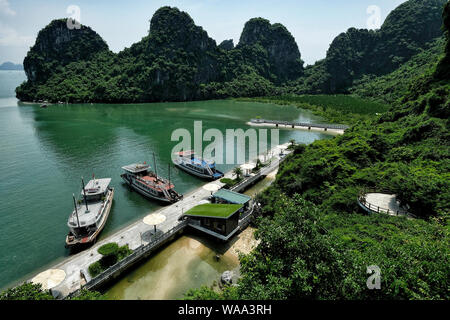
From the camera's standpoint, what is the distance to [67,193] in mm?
33531

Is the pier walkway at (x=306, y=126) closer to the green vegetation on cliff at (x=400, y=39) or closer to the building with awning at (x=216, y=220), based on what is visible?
the building with awning at (x=216, y=220)

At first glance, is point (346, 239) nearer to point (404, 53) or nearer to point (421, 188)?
point (421, 188)

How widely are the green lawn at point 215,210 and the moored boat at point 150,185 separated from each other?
22.0 feet

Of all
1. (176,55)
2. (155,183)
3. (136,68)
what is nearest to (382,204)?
(155,183)

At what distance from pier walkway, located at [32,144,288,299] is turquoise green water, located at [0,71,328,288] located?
10.4 ft

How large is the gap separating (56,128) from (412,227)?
90168 millimetres

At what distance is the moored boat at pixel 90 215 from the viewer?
2277 cm

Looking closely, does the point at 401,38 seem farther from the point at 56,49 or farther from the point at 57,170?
the point at 56,49

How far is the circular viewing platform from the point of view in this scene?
1917 cm

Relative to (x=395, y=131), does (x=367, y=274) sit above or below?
below

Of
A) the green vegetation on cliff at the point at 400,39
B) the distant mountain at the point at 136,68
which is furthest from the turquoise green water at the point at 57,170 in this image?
the green vegetation on cliff at the point at 400,39

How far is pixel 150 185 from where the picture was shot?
105 feet

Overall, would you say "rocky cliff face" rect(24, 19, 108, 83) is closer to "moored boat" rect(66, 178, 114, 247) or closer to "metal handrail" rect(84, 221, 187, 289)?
"moored boat" rect(66, 178, 114, 247)
